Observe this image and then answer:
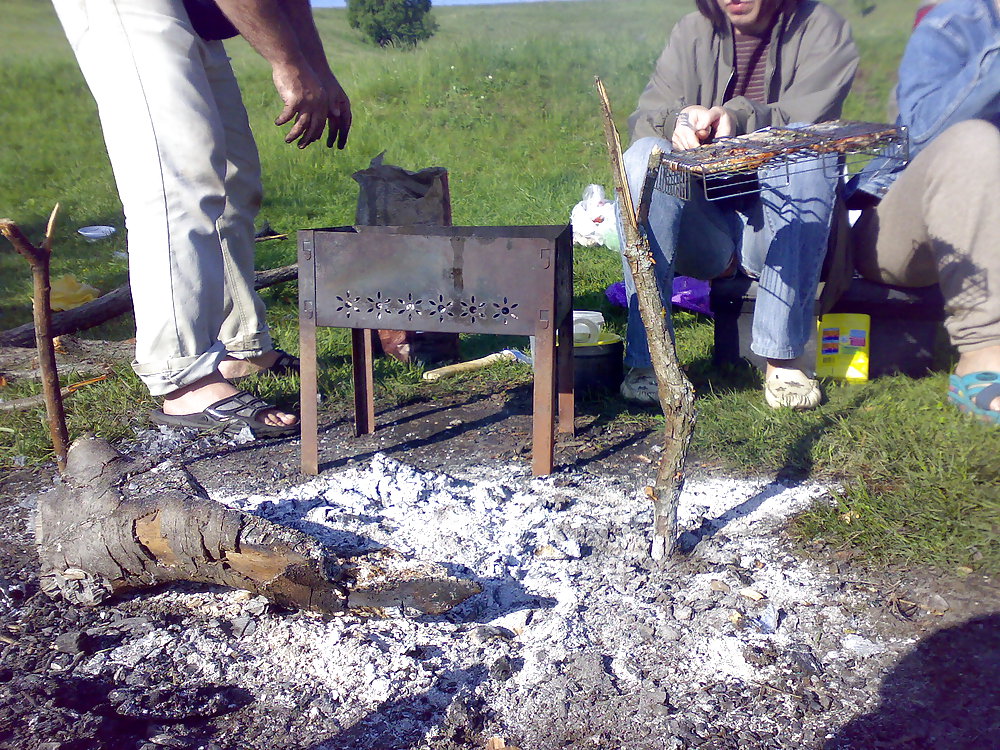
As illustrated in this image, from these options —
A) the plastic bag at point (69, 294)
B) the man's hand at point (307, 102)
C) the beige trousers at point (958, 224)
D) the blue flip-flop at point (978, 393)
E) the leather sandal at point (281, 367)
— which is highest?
the man's hand at point (307, 102)

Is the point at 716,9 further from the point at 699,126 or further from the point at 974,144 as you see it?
the point at 974,144

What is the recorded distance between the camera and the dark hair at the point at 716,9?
3355 millimetres

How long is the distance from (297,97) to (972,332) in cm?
267

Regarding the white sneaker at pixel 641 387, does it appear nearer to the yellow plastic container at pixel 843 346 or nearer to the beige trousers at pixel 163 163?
the yellow plastic container at pixel 843 346

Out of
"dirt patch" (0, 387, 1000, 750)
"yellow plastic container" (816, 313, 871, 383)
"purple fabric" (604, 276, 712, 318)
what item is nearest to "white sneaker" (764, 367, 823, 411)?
"yellow plastic container" (816, 313, 871, 383)

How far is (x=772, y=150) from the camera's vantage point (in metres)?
2.44

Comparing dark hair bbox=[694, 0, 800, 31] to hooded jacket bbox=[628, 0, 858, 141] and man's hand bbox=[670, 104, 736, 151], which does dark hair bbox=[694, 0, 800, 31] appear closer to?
hooded jacket bbox=[628, 0, 858, 141]

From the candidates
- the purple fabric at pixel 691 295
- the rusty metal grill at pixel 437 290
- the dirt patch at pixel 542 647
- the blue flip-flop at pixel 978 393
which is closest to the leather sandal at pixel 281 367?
the rusty metal grill at pixel 437 290

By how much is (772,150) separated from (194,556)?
77.6 inches

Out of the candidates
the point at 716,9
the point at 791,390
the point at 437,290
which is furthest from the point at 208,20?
the point at 791,390

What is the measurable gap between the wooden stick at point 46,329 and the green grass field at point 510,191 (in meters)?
0.47

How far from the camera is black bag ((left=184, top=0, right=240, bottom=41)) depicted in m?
3.05

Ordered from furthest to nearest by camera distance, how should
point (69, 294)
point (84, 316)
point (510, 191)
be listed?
point (510, 191), point (69, 294), point (84, 316)

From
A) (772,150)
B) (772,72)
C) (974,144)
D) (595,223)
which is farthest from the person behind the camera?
(595,223)
